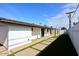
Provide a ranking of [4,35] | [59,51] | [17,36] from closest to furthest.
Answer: [59,51], [4,35], [17,36]

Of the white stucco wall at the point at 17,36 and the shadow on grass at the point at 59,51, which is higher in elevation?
the white stucco wall at the point at 17,36

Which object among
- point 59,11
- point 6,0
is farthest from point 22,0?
point 59,11

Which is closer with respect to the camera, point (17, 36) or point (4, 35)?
point (4, 35)

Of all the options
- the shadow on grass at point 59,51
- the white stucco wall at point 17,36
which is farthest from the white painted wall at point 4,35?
the shadow on grass at point 59,51

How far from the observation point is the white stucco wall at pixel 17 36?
464 inches

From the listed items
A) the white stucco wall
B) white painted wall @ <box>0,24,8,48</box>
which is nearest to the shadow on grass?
the white stucco wall

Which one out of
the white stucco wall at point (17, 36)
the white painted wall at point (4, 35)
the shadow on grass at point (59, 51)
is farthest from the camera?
the white stucco wall at point (17, 36)

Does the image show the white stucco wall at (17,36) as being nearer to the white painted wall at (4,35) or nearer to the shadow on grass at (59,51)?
the white painted wall at (4,35)

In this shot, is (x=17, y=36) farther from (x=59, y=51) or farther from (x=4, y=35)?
(x=59, y=51)

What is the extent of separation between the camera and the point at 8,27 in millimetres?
11469

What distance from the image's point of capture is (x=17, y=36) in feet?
44.1

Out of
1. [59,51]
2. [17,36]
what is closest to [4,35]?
[17,36]

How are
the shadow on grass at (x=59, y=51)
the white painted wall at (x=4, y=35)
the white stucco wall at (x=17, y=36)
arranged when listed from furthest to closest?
the white stucco wall at (x=17, y=36) → the white painted wall at (x=4, y=35) → the shadow on grass at (x=59, y=51)

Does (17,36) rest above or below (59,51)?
above
